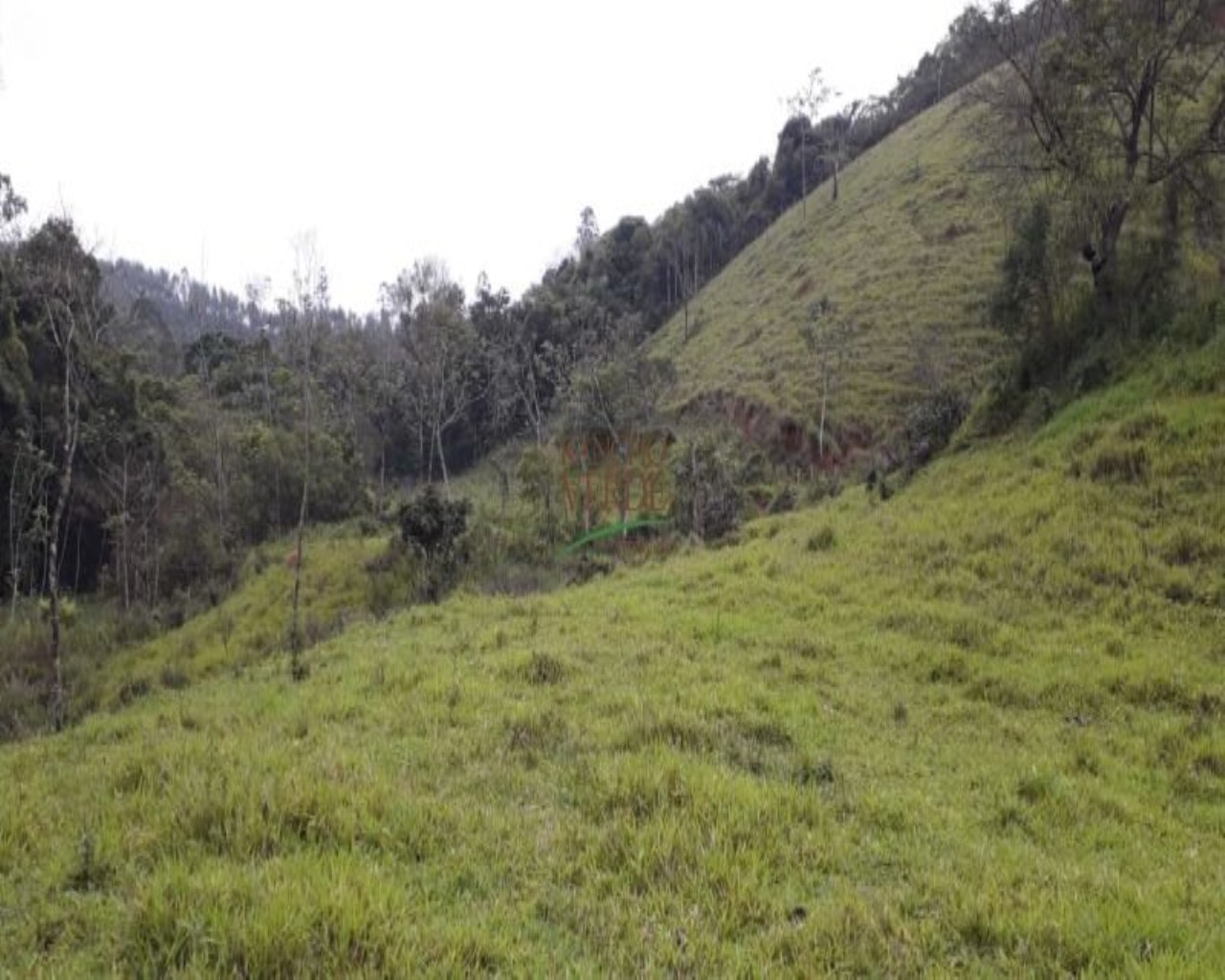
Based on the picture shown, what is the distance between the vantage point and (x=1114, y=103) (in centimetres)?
1909

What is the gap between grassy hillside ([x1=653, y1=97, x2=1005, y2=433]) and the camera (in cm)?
4084

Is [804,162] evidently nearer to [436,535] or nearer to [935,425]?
[935,425]

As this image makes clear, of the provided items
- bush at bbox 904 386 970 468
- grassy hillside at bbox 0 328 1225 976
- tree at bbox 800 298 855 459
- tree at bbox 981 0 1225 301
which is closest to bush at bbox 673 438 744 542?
bush at bbox 904 386 970 468

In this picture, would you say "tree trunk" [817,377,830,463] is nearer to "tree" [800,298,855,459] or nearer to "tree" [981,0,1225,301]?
"tree" [800,298,855,459]

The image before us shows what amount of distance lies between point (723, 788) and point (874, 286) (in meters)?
47.0

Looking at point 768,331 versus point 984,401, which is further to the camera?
point 768,331

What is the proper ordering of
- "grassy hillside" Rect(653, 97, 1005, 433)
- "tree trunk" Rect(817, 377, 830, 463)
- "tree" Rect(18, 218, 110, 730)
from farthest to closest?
"grassy hillside" Rect(653, 97, 1005, 433), "tree trunk" Rect(817, 377, 830, 463), "tree" Rect(18, 218, 110, 730)

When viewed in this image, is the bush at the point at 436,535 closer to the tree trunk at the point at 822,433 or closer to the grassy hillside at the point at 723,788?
the grassy hillside at the point at 723,788

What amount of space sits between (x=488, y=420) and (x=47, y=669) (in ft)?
143

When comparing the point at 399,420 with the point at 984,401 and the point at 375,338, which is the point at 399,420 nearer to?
the point at 375,338

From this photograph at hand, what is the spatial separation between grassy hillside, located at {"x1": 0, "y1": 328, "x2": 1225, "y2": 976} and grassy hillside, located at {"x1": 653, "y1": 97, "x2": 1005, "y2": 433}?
83.7ft

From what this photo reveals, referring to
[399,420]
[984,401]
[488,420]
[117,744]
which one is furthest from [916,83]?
[117,744]

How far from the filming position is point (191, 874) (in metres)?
4.25

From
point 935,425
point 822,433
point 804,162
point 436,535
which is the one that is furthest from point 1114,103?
point 804,162
